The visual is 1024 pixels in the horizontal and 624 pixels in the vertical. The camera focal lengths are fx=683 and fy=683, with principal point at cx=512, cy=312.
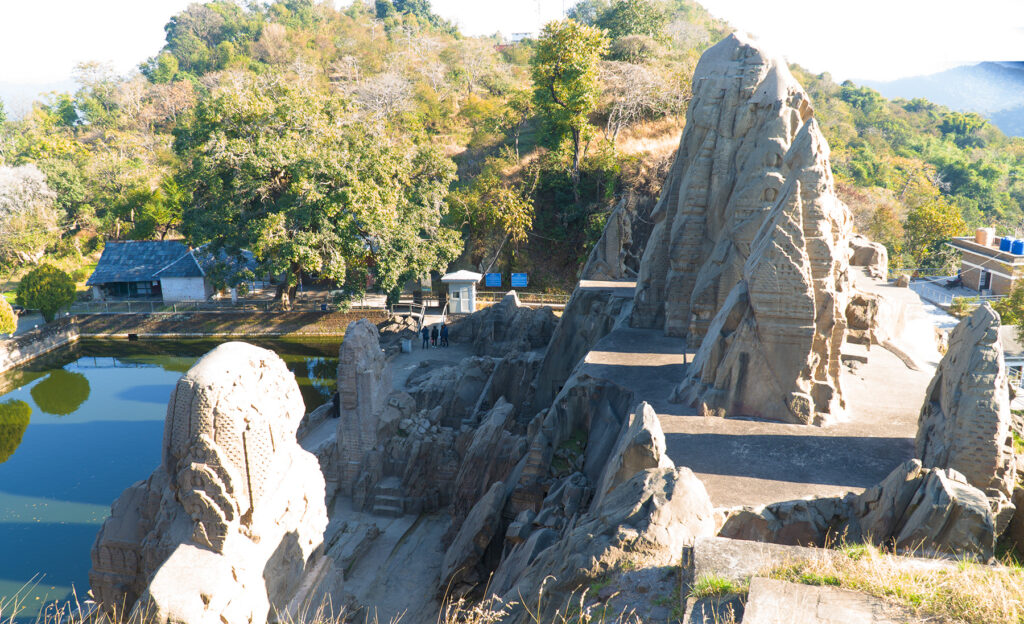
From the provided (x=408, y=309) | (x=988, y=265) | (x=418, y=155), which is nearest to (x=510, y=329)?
(x=408, y=309)

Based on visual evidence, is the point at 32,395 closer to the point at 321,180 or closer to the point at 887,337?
the point at 321,180

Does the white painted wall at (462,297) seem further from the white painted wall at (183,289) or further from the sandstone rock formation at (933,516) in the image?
the sandstone rock formation at (933,516)

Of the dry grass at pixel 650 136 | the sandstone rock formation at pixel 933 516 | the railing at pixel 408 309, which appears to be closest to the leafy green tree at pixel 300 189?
the railing at pixel 408 309

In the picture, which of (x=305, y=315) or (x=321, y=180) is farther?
(x=305, y=315)

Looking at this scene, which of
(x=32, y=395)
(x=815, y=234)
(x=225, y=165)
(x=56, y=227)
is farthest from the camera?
(x=56, y=227)

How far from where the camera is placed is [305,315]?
27.4 meters

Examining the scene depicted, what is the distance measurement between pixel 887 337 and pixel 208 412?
13145 millimetres

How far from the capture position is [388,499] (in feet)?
45.4

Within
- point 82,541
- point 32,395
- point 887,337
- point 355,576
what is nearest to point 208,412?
point 355,576

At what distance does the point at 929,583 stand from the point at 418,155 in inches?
958

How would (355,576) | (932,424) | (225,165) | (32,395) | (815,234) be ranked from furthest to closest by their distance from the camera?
1. (225,165)
2. (32,395)
3. (355,576)
4. (815,234)
5. (932,424)

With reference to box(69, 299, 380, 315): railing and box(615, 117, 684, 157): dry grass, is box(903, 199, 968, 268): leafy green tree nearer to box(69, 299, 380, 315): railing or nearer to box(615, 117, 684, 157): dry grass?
box(615, 117, 684, 157): dry grass

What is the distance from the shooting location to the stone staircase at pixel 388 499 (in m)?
13.8

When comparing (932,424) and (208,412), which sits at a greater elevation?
(208,412)
